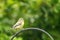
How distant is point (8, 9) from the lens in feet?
15.0

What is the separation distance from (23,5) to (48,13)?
488 mm

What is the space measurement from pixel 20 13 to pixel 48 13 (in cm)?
50

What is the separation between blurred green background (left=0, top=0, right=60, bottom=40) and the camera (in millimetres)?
4636

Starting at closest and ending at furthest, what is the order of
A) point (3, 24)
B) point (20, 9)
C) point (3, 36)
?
point (3, 36), point (3, 24), point (20, 9)

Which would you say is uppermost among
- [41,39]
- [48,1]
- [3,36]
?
[48,1]

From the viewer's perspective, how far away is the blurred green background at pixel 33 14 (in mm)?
4636

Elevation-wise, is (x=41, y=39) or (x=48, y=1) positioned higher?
(x=48, y=1)

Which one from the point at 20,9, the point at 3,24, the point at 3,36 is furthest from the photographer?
the point at 20,9

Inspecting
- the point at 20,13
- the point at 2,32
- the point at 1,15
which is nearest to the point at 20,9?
the point at 20,13

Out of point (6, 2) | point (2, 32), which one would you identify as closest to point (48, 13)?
point (6, 2)

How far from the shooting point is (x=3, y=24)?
4480mm

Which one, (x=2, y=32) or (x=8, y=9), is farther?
(x=8, y=9)

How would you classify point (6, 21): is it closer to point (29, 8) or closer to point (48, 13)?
point (29, 8)

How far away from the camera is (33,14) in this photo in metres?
4.79
